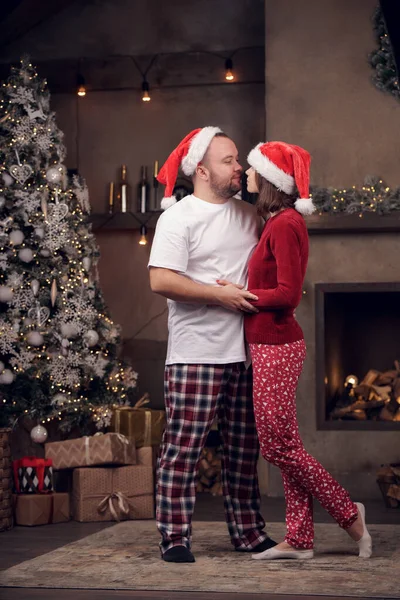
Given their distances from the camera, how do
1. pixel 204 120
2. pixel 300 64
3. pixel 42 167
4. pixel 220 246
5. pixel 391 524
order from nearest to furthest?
pixel 220 246 → pixel 391 524 → pixel 42 167 → pixel 300 64 → pixel 204 120

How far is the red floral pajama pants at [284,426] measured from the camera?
3775 millimetres

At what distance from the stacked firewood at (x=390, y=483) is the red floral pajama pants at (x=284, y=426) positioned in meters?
1.85

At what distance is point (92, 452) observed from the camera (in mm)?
5262

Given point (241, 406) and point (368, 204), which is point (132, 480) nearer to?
point (241, 406)

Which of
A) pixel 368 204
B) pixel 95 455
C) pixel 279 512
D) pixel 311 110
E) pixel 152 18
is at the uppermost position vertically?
pixel 152 18

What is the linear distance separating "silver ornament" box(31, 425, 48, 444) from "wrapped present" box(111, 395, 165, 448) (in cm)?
44

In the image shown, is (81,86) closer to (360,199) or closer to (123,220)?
(123,220)

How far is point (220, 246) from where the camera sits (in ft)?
12.9

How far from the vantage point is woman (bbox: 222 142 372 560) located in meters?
3.76

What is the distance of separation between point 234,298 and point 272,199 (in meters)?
0.43

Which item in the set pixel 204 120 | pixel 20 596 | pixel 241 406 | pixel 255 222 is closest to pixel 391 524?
pixel 241 406

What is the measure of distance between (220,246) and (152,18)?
393 cm

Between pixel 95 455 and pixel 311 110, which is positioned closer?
pixel 95 455

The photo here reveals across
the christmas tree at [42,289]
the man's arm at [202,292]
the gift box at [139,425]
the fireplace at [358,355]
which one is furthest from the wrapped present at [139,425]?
the man's arm at [202,292]
